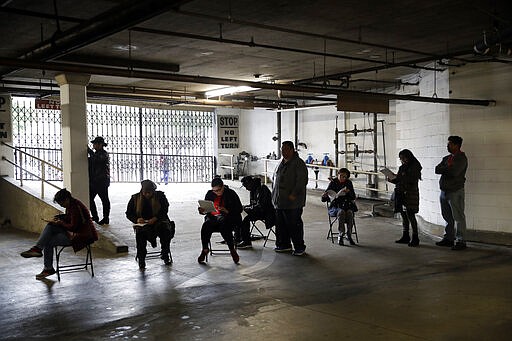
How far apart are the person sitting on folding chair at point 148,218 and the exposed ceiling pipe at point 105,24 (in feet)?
6.42

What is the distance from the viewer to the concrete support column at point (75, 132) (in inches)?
351

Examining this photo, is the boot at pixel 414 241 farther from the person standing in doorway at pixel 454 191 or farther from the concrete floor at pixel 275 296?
the person standing in doorway at pixel 454 191

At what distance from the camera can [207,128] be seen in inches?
739

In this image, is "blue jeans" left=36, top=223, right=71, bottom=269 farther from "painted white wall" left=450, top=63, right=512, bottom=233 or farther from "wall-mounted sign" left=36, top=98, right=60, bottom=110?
"wall-mounted sign" left=36, top=98, right=60, bottom=110

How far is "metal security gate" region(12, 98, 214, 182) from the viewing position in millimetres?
14664

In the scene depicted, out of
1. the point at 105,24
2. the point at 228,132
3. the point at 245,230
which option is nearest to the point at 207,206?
the point at 245,230

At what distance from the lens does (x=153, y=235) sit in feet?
23.0

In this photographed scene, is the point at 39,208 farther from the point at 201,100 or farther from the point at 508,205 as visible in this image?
the point at 508,205

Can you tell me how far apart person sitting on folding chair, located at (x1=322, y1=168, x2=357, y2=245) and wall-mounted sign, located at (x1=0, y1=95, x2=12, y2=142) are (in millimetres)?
7232

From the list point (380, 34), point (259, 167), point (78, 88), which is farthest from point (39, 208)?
point (259, 167)

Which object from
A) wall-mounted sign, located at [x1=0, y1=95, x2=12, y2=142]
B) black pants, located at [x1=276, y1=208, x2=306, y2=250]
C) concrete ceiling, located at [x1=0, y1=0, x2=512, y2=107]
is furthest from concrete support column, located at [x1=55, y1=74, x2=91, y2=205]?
black pants, located at [x1=276, y1=208, x2=306, y2=250]

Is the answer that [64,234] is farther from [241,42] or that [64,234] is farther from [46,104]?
[46,104]

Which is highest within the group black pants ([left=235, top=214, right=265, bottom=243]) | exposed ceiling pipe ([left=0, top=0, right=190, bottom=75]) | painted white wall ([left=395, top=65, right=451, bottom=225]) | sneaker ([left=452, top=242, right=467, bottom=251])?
exposed ceiling pipe ([left=0, top=0, right=190, bottom=75])

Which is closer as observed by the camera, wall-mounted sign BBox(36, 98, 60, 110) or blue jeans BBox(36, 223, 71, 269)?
blue jeans BBox(36, 223, 71, 269)
